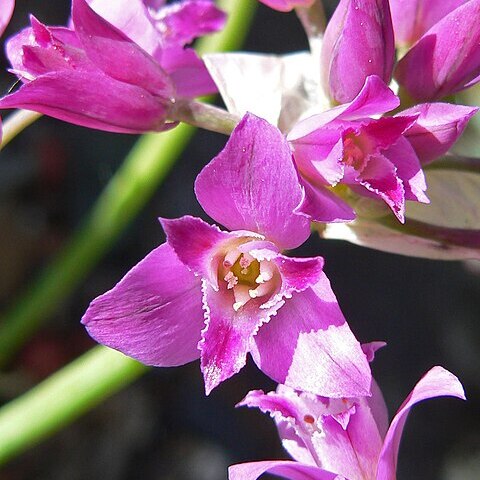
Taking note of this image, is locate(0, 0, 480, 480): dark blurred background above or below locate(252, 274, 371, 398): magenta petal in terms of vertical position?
below

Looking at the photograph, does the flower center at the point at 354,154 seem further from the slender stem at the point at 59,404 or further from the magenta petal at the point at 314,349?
the slender stem at the point at 59,404

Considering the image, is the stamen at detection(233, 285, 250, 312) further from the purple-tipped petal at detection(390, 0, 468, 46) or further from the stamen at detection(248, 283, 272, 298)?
the purple-tipped petal at detection(390, 0, 468, 46)

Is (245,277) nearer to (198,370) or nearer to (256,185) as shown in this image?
(256,185)

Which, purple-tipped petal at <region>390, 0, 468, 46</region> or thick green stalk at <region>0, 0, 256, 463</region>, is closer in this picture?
purple-tipped petal at <region>390, 0, 468, 46</region>

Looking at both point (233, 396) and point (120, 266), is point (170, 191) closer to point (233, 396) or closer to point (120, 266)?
point (120, 266)

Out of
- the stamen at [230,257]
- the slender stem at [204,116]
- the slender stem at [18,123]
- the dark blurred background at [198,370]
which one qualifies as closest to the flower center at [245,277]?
the stamen at [230,257]

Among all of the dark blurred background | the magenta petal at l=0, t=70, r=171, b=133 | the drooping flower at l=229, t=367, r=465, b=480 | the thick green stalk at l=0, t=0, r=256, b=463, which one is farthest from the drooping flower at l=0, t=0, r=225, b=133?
the dark blurred background

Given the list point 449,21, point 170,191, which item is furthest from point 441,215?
point 170,191
